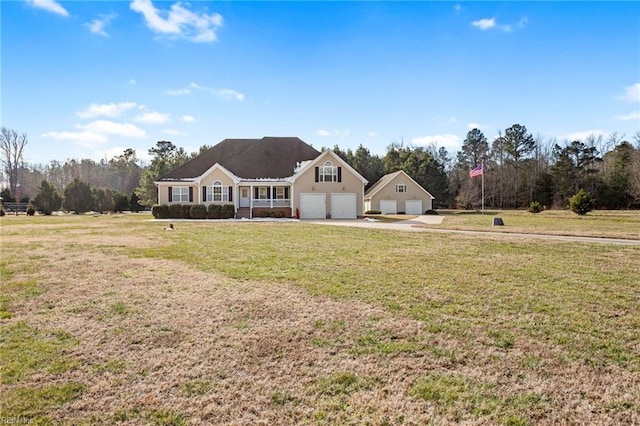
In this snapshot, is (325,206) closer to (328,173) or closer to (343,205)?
(343,205)

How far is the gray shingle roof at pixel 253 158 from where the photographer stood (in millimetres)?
33406

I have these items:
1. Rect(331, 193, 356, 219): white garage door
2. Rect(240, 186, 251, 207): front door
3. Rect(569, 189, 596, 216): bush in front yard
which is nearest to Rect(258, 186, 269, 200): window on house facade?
Rect(240, 186, 251, 207): front door

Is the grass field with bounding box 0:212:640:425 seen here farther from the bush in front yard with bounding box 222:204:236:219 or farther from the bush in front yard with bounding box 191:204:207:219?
the bush in front yard with bounding box 222:204:236:219

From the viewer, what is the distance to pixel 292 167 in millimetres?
34562

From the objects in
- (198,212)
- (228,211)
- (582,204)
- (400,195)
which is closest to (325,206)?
(228,211)

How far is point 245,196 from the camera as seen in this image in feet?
107

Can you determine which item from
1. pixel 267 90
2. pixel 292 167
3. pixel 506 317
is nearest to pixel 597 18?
pixel 506 317

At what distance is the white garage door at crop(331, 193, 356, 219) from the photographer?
3158cm

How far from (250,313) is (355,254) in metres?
5.38

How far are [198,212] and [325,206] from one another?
10.3 meters

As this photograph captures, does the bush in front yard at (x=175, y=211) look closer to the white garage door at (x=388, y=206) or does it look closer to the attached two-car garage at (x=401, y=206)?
the attached two-car garage at (x=401, y=206)

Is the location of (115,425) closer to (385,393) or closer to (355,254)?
(385,393)

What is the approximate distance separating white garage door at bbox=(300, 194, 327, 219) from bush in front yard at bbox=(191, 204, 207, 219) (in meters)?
7.82

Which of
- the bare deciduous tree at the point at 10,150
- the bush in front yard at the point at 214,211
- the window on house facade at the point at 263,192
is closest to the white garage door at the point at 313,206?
the window on house facade at the point at 263,192
